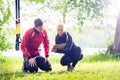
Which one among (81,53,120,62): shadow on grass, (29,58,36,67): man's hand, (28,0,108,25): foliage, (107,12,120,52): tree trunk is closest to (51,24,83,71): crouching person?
(29,58,36,67): man's hand

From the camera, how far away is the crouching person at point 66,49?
873 centimetres

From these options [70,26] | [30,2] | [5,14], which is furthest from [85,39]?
[5,14]

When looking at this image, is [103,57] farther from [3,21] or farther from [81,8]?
[3,21]

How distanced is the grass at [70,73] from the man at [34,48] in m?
0.17

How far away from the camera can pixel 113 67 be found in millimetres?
9469

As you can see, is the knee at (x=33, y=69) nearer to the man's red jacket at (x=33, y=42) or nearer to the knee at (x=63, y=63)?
the man's red jacket at (x=33, y=42)

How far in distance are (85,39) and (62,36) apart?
2.93 meters

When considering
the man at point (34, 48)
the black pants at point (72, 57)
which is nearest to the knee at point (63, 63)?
the black pants at point (72, 57)

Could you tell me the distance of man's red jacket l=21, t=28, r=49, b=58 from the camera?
8.76 m

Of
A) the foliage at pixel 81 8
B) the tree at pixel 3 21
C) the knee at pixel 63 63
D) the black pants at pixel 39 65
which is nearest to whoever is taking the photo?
the black pants at pixel 39 65

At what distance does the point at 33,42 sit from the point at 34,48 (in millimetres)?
132

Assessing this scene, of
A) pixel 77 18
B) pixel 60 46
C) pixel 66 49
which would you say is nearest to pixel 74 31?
pixel 77 18

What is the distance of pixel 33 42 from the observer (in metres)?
8.88

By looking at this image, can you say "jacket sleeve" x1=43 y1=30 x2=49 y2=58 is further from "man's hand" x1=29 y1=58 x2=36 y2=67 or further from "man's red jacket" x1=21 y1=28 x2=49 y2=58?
"man's hand" x1=29 y1=58 x2=36 y2=67
